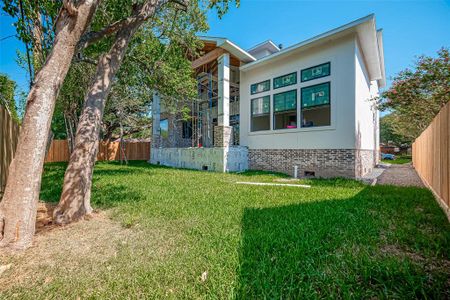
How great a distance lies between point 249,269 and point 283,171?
27.1 feet

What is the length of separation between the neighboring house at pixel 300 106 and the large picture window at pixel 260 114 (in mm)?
50

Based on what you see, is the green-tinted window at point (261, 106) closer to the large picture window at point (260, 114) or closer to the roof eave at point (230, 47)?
the large picture window at point (260, 114)

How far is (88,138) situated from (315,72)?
28.6ft

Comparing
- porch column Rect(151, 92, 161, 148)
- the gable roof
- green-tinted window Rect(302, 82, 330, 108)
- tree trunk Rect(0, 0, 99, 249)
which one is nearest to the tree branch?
tree trunk Rect(0, 0, 99, 249)

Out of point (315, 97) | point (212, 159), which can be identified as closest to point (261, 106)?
point (315, 97)

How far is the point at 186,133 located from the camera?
1706cm

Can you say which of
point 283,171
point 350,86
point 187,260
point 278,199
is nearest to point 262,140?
point 283,171

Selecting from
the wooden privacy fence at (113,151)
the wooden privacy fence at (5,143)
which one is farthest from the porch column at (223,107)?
the wooden privacy fence at (113,151)

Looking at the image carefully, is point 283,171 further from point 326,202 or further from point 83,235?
point 83,235

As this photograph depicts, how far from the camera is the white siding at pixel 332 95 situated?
8220mm

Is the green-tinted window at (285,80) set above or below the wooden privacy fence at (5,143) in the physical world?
above

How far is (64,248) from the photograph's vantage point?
276 centimetres

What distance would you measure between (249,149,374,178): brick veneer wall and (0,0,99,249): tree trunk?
857cm

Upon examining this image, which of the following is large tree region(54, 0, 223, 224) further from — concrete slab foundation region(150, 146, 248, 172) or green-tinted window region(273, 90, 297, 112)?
green-tinted window region(273, 90, 297, 112)
